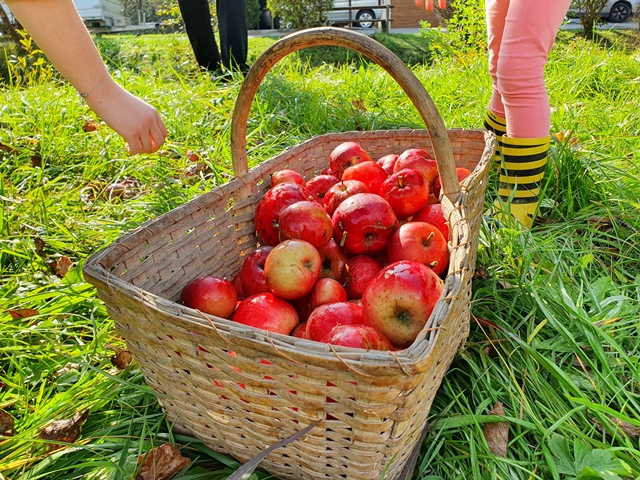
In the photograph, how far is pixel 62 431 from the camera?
133 centimetres

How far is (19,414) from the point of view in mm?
1429

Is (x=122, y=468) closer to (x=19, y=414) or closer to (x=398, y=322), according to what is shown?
(x=19, y=414)

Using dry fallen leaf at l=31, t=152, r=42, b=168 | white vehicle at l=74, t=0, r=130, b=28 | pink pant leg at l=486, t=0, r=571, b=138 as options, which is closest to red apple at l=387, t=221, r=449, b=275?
pink pant leg at l=486, t=0, r=571, b=138

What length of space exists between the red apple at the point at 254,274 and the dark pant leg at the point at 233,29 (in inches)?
131

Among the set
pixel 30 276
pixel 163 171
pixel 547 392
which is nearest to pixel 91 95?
pixel 30 276

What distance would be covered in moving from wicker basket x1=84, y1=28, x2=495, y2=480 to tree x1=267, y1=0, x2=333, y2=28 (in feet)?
43.6

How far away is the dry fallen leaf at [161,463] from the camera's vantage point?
3.94ft

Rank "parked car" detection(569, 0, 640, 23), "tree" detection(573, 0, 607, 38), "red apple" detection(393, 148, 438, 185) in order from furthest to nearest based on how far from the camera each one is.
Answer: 1. "parked car" detection(569, 0, 640, 23)
2. "tree" detection(573, 0, 607, 38)
3. "red apple" detection(393, 148, 438, 185)

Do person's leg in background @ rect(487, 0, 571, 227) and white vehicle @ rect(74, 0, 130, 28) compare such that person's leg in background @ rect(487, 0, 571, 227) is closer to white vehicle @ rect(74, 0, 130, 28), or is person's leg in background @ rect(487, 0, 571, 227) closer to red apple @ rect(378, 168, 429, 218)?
red apple @ rect(378, 168, 429, 218)

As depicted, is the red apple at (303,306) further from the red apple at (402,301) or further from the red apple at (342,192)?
the red apple at (342,192)

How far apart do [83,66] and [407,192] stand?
110cm

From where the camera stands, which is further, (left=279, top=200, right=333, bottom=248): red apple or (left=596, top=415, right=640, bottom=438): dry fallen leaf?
(left=279, top=200, right=333, bottom=248): red apple

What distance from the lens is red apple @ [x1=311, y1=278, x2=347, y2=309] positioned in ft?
4.66

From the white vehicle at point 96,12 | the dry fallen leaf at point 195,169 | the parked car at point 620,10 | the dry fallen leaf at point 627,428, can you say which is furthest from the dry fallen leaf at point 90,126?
the white vehicle at point 96,12
